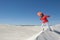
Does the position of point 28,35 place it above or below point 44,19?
below

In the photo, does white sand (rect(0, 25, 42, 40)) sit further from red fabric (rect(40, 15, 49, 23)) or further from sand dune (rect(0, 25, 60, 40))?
red fabric (rect(40, 15, 49, 23))

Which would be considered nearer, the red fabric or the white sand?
the white sand

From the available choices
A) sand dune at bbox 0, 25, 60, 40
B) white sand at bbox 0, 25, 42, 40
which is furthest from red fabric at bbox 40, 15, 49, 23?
white sand at bbox 0, 25, 42, 40

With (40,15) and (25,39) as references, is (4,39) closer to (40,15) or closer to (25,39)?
(25,39)

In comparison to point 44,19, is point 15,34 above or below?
below

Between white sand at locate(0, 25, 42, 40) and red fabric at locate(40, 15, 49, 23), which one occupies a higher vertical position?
red fabric at locate(40, 15, 49, 23)

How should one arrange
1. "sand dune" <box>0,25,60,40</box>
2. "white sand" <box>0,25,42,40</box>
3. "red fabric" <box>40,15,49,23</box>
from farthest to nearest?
1. "red fabric" <box>40,15,49,23</box>
2. "white sand" <box>0,25,42,40</box>
3. "sand dune" <box>0,25,60,40</box>

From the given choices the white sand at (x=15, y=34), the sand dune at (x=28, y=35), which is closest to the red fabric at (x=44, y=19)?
the sand dune at (x=28, y=35)

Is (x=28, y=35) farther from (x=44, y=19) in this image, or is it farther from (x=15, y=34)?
(x=44, y=19)

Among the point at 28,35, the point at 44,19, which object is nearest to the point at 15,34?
the point at 28,35

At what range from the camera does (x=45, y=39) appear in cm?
627

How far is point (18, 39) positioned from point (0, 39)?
2.34 ft

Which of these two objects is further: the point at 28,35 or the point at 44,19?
the point at 44,19

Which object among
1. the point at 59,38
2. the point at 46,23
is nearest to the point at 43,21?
the point at 46,23
